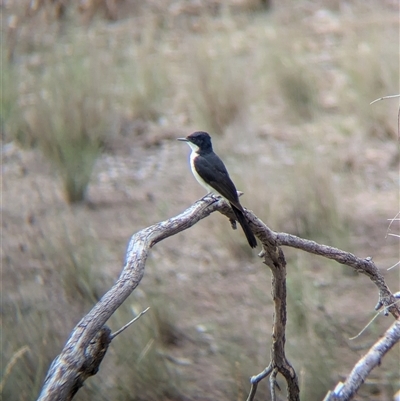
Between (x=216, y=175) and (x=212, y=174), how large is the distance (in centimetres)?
4

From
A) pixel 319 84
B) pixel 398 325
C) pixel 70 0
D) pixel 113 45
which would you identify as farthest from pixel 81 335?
pixel 70 0

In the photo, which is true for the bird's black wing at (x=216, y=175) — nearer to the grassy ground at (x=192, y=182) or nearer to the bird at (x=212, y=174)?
the bird at (x=212, y=174)

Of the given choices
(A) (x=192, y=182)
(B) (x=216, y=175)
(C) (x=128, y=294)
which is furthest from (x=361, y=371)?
(A) (x=192, y=182)

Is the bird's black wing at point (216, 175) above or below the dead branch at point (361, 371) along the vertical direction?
below

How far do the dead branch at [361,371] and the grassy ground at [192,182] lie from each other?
1848mm

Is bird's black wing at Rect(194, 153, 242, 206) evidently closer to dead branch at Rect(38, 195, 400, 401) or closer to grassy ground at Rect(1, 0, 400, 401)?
dead branch at Rect(38, 195, 400, 401)

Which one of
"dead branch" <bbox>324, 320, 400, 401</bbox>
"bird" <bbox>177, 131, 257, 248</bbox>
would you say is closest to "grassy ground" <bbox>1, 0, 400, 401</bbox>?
"bird" <bbox>177, 131, 257, 248</bbox>

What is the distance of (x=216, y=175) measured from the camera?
144 inches

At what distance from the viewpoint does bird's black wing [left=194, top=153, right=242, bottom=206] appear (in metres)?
3.34

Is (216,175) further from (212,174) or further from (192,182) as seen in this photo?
(192,182)

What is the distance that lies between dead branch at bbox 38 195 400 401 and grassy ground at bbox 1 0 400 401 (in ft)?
4.25

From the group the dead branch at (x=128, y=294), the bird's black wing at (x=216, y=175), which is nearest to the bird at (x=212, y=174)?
the bird's black wing at (x=216, y=175)

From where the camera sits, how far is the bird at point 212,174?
3.25 meters

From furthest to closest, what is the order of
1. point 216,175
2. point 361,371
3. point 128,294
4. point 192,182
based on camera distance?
point 192,182, point 216,175, point 361,371, point 128,294
